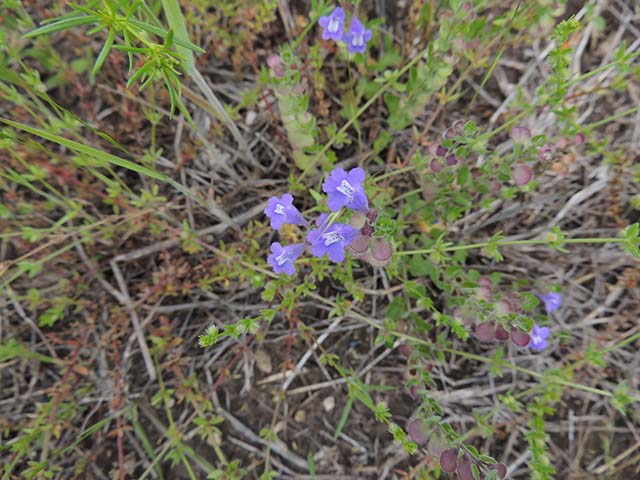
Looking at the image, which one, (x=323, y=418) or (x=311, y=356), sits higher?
(x=311, y=356)

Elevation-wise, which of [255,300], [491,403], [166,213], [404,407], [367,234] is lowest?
[491,403]

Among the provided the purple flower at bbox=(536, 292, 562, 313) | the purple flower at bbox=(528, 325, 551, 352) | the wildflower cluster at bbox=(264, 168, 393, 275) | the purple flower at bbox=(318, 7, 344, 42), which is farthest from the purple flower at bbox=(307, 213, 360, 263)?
the purple flower at bbox=(536, 292, 562, 313)

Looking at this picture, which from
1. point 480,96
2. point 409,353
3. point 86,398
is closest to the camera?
point 409,353

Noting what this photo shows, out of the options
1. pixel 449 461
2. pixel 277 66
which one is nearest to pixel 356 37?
pixel 277 66

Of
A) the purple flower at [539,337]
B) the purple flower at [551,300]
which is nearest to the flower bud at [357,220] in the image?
the purple flower at [539,337]

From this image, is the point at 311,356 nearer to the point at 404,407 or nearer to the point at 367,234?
the point at 404,407

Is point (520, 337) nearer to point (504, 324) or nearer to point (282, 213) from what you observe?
point (504, 324)

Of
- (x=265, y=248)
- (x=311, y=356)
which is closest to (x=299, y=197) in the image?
(x=265, y=248)

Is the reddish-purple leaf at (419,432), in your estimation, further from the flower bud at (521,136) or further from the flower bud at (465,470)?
the flower bud at (521,136)
